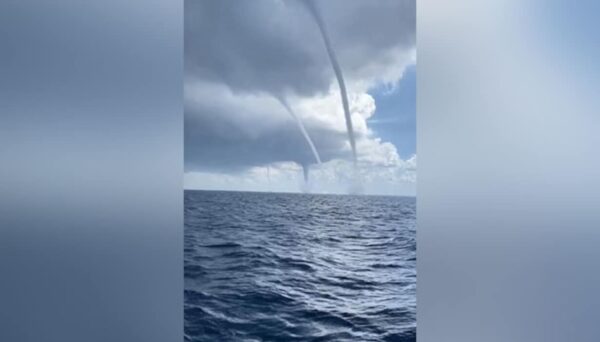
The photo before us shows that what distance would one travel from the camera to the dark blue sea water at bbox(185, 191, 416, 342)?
401 cm

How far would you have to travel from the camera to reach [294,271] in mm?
4105

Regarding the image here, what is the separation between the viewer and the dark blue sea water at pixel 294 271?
158 inches
